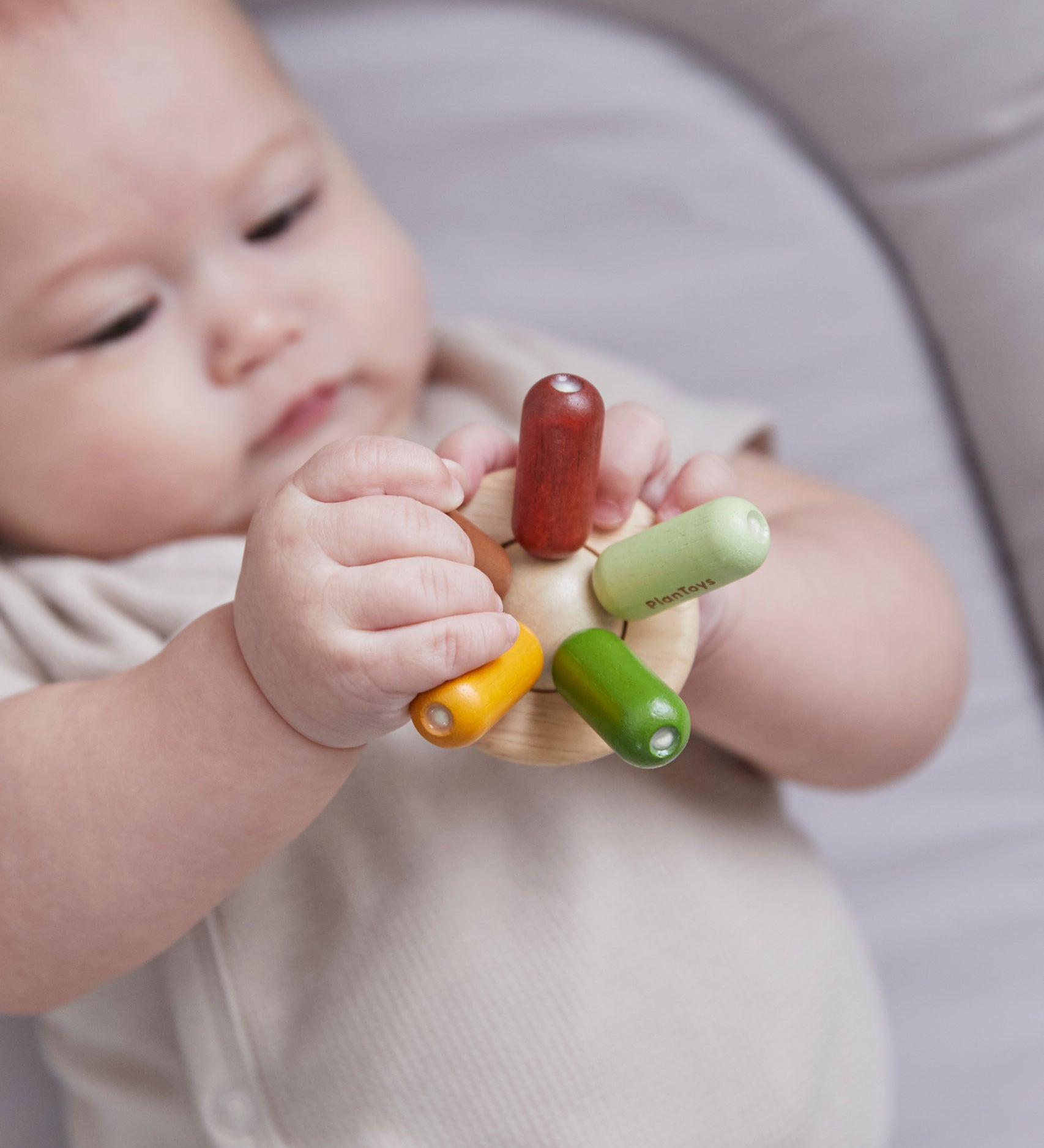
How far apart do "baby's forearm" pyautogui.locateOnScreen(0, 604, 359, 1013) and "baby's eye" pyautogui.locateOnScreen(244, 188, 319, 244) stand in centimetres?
34

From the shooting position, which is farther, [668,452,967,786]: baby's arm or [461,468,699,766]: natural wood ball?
[668,452,967,786]: baby's arm

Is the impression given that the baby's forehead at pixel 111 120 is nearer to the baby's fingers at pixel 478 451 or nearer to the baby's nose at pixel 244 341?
the baby's nose at pixel 244 341

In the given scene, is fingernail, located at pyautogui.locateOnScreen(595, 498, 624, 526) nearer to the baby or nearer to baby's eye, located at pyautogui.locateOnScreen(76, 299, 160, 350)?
the baby

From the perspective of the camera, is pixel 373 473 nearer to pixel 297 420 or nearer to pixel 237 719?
pixel 237 719

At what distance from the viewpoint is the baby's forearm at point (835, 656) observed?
0.71 meters

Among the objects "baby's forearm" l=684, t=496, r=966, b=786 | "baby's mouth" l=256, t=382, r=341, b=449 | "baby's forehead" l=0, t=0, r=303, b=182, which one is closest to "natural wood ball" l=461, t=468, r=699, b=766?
"baby's forearm" l=684, t=496, r=966, b=786

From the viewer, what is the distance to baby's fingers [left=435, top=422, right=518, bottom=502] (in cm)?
63

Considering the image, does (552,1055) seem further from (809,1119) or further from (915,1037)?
(915,1037)

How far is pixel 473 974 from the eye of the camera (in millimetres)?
710

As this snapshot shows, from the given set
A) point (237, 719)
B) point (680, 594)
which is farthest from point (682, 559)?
point (237, 719)

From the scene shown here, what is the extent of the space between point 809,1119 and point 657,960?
5.9 inches

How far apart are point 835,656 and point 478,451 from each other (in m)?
0.28

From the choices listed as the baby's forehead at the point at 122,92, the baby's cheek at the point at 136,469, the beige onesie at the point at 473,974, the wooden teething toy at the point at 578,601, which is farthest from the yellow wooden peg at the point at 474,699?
the baby's forehead at the point at 122,92

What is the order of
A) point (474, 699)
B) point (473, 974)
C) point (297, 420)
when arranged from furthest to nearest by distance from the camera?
point (297, 420) < point (473, 974) < point (474, 699)
